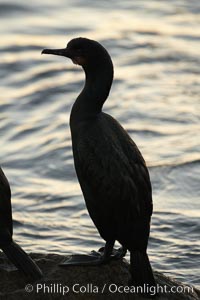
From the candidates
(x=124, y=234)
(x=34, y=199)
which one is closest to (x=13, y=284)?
(x=124, y=234)

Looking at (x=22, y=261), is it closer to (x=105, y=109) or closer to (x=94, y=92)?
(x=94, y=92)

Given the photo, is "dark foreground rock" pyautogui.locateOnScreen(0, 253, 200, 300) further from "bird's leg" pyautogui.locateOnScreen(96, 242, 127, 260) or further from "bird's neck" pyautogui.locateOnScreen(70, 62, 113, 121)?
"bird's neck" pyautogui.locateOnScreen(70, 62, 113, 121)

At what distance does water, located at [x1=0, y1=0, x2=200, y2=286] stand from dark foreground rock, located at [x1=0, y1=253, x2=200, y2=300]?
66.8 inches

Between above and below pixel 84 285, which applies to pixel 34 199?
below

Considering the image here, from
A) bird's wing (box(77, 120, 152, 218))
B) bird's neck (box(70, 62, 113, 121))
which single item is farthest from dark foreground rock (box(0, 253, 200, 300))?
bird's neck (box(70, 62, 113, 121))

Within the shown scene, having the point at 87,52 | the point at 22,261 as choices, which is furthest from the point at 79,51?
the point at 22,261

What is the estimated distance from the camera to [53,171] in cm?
1177

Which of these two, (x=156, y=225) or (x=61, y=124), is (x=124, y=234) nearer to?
(x=156, y=225)

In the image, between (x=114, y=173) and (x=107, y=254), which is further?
(x=107, y=254)

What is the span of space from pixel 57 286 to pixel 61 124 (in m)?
5.45

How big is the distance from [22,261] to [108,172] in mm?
833

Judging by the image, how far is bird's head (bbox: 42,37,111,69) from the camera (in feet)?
26.6

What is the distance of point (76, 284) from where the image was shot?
765 cm

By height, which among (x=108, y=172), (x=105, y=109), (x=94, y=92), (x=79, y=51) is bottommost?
(x=105, y=109)
